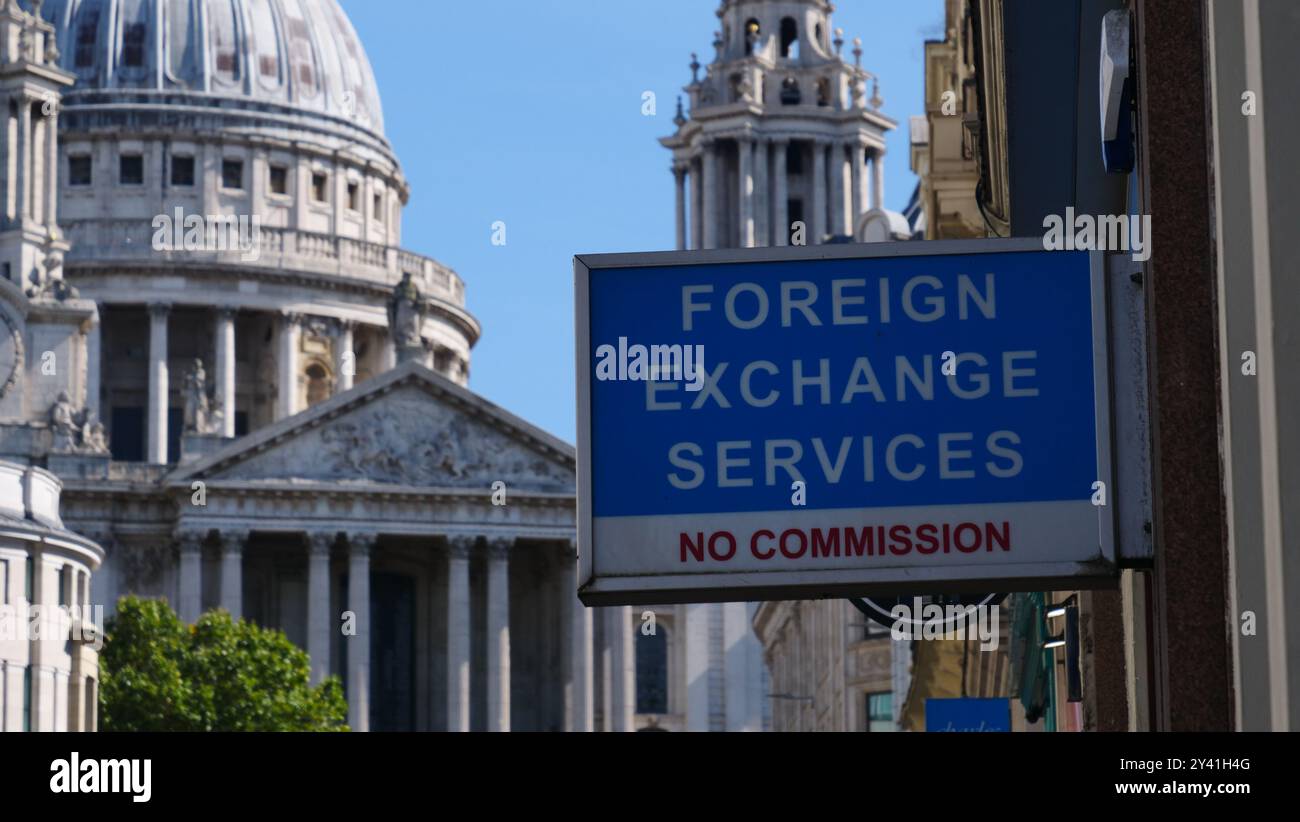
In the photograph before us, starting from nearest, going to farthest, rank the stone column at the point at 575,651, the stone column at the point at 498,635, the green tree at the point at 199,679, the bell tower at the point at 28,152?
the green tree at the point at 199,679 → the bell tower at the point at 28,152 → the stone column at the point at 498,635 → the stone column at the point at 575,651

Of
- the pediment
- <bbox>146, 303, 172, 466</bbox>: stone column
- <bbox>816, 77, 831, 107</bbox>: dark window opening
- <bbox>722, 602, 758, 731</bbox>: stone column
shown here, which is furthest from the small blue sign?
<bbox>722, 602, 758, 731</bbox>: stone column

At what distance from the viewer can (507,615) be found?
12044 cm

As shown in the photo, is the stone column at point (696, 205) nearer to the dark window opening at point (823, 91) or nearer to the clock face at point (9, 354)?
the dark window opening at point (823, 91)

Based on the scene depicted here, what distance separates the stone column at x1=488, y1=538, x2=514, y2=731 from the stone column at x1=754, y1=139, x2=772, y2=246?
21861mm

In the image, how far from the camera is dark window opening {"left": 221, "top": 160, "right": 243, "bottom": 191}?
152 meters

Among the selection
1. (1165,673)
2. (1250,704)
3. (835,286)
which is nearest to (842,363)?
(835,286)

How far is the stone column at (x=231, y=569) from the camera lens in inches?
4518

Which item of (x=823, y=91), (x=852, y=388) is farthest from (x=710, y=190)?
(x=852, y=388)

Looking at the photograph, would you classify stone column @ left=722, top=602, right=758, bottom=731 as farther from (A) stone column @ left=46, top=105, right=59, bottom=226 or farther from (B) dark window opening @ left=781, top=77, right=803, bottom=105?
(A) stone column @ left=46, top=105, right=59, bottom=226

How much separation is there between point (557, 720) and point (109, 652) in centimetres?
2893

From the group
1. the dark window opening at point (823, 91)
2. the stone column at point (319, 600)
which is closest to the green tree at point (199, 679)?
the stone column at point (319, 600)

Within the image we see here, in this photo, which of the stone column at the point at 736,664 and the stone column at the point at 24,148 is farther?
the stone column at the point at 736,664

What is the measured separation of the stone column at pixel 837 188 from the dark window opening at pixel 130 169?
3335 centimetres
